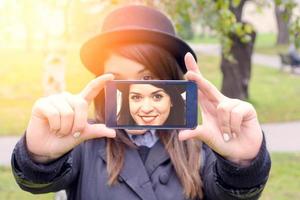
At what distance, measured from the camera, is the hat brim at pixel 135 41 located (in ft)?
7.29

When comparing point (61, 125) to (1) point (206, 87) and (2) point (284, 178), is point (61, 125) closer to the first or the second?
(1) point (206, 87)

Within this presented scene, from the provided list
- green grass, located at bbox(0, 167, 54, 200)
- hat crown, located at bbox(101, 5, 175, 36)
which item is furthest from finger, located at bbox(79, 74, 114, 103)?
green grass, located at bbox(0, 167, 54, 200)

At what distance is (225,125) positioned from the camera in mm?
1937

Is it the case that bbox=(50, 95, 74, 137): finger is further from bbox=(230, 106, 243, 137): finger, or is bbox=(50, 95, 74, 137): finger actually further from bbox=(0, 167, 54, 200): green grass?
bbox=(0, 167, 54, 200): green grass

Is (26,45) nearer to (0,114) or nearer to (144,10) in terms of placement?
(0,114)

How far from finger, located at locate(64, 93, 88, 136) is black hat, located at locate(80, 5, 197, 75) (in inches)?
16.9

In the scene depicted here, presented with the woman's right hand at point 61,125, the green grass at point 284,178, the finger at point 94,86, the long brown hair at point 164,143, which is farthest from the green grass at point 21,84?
the finger at point 94,86

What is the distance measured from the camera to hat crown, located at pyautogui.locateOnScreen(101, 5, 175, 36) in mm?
2352

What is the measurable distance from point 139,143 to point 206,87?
486mm

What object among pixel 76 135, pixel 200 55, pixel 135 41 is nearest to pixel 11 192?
pixel 135 41

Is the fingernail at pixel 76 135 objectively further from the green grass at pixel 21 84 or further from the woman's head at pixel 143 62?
the green grass at pixel 21 84

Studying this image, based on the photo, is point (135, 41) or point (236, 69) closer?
point (135, 41)

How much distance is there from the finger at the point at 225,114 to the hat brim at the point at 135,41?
35 cm

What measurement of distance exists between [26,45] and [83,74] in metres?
11.3
